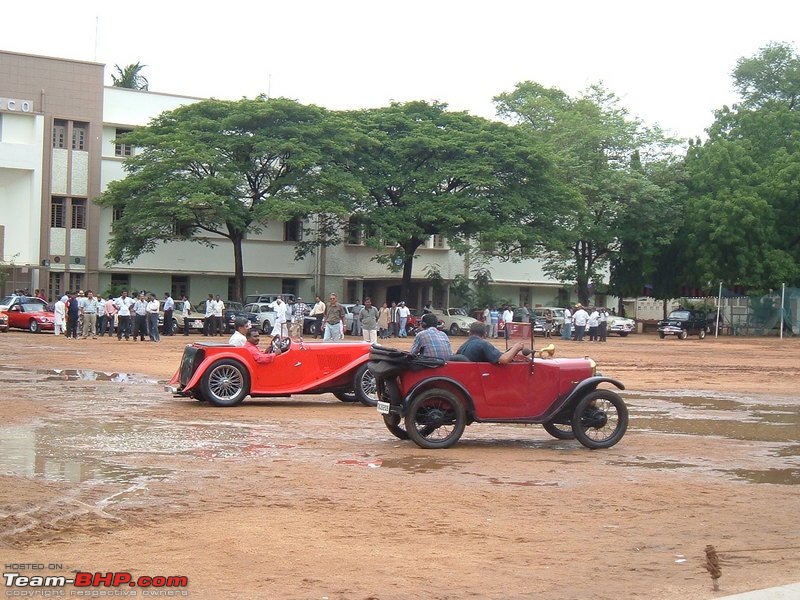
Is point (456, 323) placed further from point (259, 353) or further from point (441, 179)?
point (259, 353)

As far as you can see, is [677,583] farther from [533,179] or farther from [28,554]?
[533,179]

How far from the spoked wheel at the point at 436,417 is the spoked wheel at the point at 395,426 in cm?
33

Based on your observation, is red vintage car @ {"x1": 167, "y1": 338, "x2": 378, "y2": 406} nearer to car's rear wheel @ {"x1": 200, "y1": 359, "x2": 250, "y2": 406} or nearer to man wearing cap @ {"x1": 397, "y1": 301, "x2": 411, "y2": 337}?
car's rear wheel @ {"x1": 200, "y1": 359, "x2": 250, "y2": 406}

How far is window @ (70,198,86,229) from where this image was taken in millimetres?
54656

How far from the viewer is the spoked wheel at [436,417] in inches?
488

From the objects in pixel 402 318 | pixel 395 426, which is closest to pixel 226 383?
pixel 395 426

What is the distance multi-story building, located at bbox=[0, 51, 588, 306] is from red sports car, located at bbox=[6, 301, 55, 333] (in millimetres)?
6035

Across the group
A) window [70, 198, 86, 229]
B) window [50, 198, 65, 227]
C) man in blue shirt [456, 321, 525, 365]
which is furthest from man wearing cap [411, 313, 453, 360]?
window [70, 198, 86, 229]

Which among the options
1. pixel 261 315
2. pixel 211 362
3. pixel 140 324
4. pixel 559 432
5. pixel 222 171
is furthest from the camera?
pixel 222 171

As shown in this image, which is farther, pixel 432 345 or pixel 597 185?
pixel 597 185

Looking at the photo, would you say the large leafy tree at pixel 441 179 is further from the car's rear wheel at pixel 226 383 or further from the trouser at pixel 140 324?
the car's rear wheel at pixel 226 383

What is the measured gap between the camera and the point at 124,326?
1494 inches

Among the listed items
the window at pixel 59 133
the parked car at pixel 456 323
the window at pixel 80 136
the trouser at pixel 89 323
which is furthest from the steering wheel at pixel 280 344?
the window at pixel 80 136

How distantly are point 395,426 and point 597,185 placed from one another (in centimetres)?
4688
